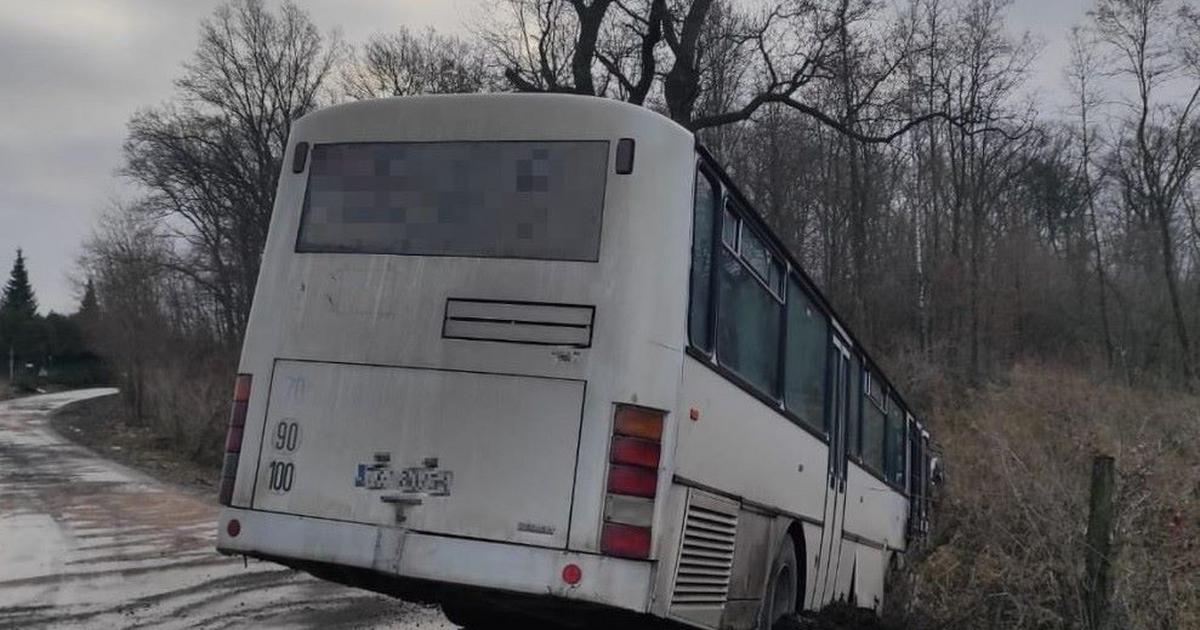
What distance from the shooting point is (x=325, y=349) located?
6164 mm

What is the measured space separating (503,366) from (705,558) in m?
1.57

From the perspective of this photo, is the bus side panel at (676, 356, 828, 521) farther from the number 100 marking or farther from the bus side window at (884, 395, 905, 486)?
the bus side window at (884, 395, 905, 486)

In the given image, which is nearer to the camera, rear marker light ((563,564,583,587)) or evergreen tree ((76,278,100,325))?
rear marker light ((563,564,583,587))

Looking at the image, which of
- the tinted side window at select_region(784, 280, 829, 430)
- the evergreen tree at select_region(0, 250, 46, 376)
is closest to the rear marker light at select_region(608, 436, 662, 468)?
the tinted side window at select_region(784, 280, 829, 430)

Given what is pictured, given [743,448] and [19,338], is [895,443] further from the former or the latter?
[19,338]

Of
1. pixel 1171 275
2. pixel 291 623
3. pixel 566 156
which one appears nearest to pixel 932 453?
pixel 291 623

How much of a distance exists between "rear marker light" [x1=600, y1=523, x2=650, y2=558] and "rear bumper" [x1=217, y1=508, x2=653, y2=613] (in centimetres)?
4

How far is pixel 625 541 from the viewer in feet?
17.7

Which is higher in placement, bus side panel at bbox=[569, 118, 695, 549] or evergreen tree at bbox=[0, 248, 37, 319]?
evergreen tree at bbox=[0, 248, 37, 319]


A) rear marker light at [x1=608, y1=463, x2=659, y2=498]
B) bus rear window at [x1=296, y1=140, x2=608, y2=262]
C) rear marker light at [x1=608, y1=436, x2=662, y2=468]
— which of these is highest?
bus rear window at [x1=296, y1=140, x2=608, y2=262]

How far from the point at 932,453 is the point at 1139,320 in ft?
66.5

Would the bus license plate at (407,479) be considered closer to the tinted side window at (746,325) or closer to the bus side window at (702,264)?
the bus side window at (702,264)

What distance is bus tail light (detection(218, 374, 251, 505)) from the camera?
6.20 m

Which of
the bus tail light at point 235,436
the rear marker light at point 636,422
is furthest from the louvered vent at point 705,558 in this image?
the bus tail light at point 235,436
